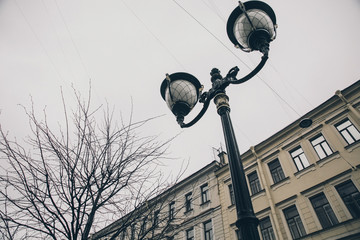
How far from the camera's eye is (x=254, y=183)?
1281cm

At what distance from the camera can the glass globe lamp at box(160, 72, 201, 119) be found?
11.7 feet

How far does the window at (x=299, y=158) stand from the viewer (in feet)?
36.4

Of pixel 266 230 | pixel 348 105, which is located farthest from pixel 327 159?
pixel 266 230

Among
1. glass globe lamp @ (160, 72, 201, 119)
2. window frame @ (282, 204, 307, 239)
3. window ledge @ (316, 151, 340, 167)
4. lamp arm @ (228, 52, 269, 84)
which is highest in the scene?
window ledge @ (316, 151, 340, 167)

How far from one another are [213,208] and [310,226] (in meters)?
6.01

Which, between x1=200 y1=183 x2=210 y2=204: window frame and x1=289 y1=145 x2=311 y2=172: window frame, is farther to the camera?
x1=200 y1=183 x2=210 y2=204: window frame

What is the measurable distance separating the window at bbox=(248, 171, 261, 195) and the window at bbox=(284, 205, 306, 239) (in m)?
2.05

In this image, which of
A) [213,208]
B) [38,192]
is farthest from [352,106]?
[38,192]

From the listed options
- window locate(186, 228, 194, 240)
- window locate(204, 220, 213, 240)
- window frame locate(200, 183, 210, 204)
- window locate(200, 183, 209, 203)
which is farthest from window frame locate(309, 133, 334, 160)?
window locate(186, 228, 194, 240)

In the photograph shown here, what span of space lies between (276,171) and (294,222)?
2808 millimetres

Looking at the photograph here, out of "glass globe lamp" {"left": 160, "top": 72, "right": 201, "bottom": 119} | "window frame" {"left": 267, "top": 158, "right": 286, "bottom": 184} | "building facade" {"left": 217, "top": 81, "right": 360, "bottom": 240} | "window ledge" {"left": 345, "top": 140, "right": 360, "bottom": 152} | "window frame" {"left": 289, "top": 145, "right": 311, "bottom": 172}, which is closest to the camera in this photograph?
"glass globe lamp" {"left": 160, "top": 72, "right": 201, "bottom": 119}

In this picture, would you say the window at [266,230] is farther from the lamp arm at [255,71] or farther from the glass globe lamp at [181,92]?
the lamp arm at [255,71]

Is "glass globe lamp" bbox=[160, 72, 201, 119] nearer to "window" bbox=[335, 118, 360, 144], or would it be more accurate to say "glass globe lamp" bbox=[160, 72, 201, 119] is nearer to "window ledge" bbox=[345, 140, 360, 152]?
"window ledge" bbox=[345, 140, 360, 152]

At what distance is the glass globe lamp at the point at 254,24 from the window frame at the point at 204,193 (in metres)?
13.4
